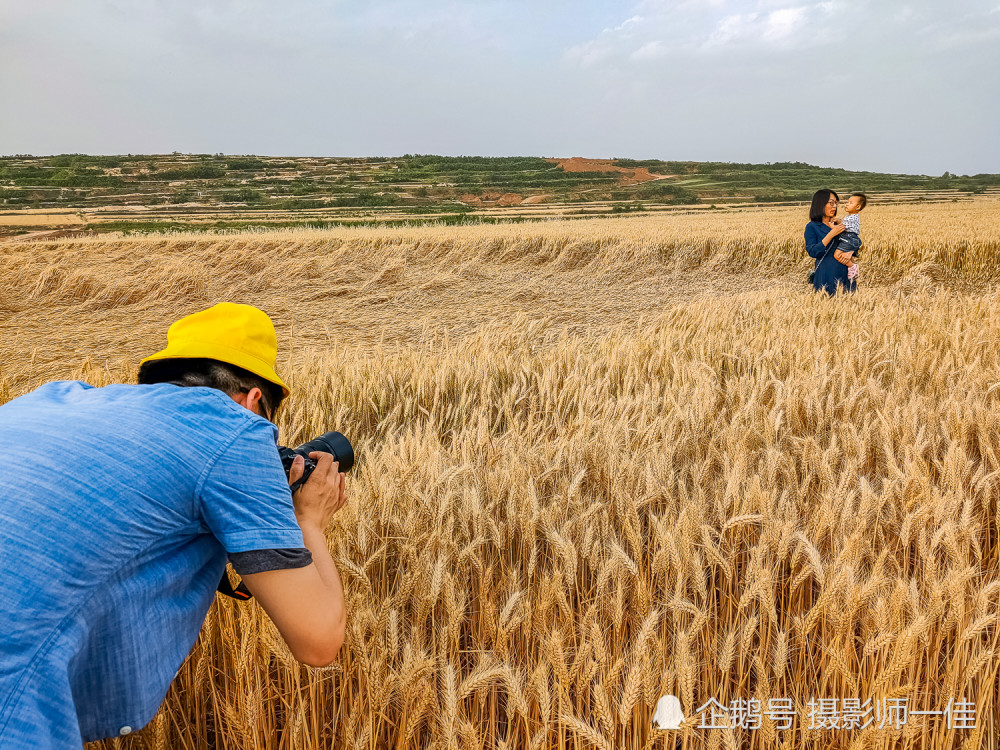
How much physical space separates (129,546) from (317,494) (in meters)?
0.29

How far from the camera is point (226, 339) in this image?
894 millimetres

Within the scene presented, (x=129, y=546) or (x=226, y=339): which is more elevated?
(x=226, y=339)

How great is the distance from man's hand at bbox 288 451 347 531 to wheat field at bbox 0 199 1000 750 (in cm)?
18

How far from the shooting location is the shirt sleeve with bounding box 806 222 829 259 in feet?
17.5

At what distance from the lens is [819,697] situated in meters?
1.11

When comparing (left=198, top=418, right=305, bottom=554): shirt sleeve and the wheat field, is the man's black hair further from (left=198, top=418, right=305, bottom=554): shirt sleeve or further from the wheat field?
the wheat field

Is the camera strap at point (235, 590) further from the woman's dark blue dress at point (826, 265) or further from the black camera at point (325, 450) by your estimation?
the woman's dark blue dress at point (826, 265)

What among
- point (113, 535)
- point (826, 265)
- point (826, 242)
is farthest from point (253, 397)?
point (826, 265)

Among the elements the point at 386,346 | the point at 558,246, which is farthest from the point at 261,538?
the point at 558,246

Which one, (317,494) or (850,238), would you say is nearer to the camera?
(317,494)

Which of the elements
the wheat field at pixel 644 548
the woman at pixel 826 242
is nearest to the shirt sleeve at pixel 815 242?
the woman at pixel 826 242

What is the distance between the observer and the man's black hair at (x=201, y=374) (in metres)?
0.91

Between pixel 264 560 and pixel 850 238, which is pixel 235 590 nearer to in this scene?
pixel 264 560

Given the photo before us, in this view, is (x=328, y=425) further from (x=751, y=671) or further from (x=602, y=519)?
(x=751, y=671)
